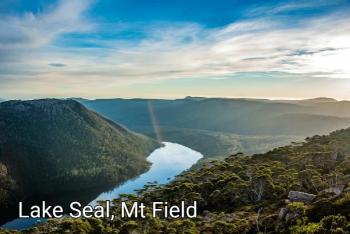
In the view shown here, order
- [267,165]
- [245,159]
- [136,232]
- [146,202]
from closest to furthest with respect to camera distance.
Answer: [136,232] < [146,202] < [267,165] < [245,159]

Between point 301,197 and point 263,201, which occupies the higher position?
point 301,197

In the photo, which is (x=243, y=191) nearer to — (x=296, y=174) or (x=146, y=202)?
(x=296, y=174)

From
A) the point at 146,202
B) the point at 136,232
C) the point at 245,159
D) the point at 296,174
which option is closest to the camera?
the point at 136,232

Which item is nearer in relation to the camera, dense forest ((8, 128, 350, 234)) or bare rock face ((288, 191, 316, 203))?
dense forest ((8, 128, 350, 234))

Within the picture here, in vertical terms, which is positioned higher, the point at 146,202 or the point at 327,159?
the point at 327,159

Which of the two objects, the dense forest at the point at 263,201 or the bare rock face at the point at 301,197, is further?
the bare rock face at the point at 301,197

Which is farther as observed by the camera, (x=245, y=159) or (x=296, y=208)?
(x=245, y=159)

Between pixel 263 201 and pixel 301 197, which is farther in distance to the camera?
pixel 263 201

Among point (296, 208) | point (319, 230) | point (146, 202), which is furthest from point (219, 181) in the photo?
point (319, 230)
